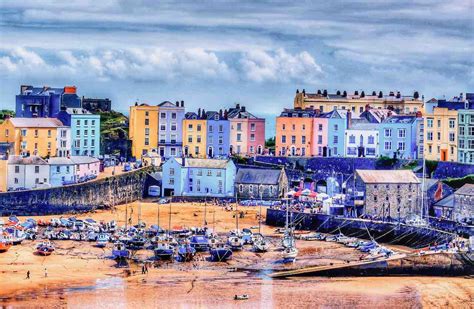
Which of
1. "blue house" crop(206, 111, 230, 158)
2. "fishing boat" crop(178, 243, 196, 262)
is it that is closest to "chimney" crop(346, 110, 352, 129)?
"blue house" crop(206, 111, 230, 158)

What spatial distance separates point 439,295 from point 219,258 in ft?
21.5

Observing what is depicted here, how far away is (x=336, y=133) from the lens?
50.7 m

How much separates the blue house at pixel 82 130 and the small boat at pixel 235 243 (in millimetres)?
15090

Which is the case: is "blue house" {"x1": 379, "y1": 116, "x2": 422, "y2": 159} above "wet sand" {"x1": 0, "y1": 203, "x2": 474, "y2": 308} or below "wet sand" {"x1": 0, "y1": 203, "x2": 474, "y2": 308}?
above

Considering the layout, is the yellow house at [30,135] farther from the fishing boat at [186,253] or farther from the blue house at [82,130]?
the fishing boat at [186,253]

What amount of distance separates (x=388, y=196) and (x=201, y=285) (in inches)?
429

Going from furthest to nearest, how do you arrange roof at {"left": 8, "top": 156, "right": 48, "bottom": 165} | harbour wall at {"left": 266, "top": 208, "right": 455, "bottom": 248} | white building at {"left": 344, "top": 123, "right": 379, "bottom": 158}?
1. white building at {"left": 344, "top": 123, "right": 379, "bottom": 158}
2. roof at {"left": 8, "top": 156, "right": 48, "bottom": 165}
3. harbour wall at {"left": 266, "top": 208, "right": 455, "bottom": 248}

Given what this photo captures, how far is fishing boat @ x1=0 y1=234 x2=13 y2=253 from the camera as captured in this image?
35.1 m

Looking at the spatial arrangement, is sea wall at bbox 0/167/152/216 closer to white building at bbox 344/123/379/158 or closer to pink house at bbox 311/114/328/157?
pink house at bbox 311/114/328/157

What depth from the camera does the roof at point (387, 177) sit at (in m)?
40.3

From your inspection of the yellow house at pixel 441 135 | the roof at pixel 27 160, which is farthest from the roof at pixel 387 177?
the roof at pixel 27 160

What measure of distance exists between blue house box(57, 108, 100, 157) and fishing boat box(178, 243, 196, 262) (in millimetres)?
15809

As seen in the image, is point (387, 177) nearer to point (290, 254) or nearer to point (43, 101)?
point (290, 254)

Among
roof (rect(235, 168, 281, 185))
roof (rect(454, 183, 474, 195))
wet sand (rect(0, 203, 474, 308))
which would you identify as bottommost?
wet sand (rect(0, 203, 474, 308))
